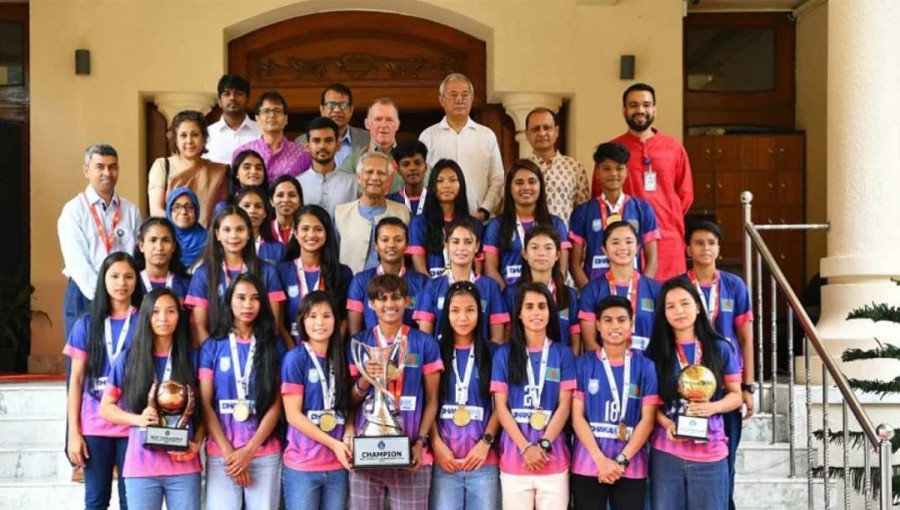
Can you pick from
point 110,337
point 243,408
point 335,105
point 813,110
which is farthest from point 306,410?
point 813,110

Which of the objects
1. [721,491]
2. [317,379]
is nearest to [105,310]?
[317,379]

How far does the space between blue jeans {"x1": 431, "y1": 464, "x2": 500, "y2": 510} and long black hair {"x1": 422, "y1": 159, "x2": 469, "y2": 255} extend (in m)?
1.09

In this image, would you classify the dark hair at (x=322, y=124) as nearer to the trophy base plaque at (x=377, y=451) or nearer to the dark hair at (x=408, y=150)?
the dark hair at (x=408, y=150)

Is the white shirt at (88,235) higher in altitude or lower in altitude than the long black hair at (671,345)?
higher

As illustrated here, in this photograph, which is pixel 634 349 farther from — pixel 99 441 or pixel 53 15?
pixel 53 15

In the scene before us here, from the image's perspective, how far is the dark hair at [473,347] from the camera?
526 centimetres

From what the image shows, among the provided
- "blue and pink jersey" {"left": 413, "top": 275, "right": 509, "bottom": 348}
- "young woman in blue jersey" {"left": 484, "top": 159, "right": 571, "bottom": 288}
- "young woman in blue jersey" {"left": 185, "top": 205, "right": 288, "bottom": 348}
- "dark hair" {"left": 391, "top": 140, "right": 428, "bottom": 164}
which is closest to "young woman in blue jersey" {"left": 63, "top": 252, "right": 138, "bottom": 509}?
"young woman in blue jersey" {"left": 185, "top": 205, "right": 288, "bottom": 348}

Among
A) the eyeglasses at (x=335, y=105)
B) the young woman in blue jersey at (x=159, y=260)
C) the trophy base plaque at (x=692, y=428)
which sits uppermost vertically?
the eyeglasses at (x=335, y=105)

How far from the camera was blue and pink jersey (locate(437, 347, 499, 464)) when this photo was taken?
17.1 ft

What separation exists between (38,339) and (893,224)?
5.86m

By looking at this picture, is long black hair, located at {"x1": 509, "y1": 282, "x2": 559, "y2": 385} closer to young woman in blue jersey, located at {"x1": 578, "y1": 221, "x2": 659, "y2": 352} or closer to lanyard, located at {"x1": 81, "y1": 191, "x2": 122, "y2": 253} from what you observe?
→ young woman in blue jersey, located at {"x1": 578, "y1": 221, "x2": 659, "y2": 352}

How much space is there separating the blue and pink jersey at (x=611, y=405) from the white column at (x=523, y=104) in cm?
420

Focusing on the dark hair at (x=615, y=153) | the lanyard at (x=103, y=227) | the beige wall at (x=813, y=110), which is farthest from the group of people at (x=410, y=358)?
the beige wall at (x=813, y=110)

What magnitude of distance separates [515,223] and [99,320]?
1879mm
